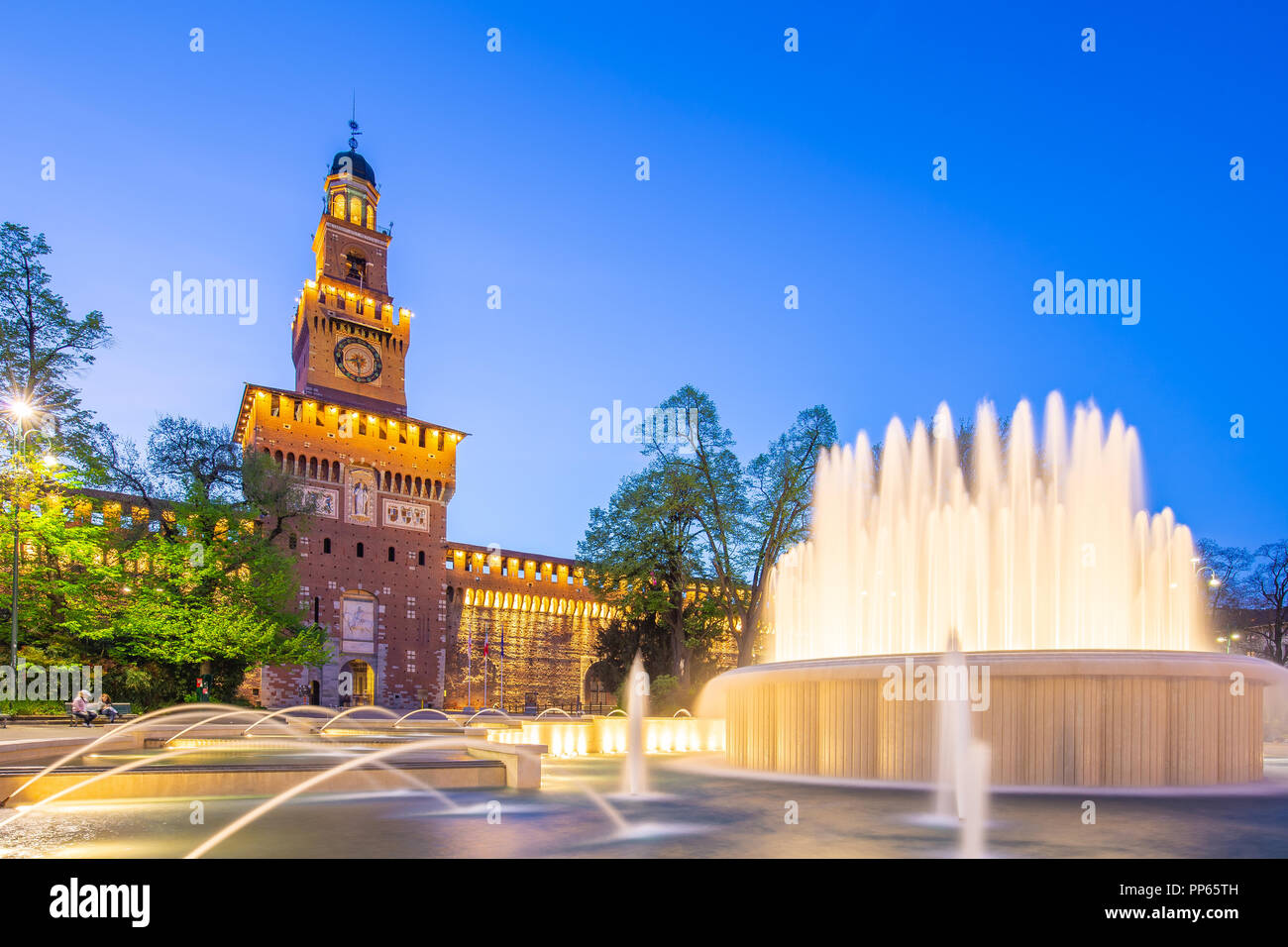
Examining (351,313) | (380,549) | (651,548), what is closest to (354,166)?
(351,313)

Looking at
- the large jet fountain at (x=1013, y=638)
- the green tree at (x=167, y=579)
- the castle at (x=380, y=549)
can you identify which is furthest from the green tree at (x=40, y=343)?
the large jet fountain at (x=1013, y=638)

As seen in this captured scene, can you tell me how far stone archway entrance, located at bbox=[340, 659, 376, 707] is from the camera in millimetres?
43281

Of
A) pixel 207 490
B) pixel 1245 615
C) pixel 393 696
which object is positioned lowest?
pixel 393 696

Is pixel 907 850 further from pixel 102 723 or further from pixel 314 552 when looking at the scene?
pixel 314 552

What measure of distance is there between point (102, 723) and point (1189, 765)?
21730mm

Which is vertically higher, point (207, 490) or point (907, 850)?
point (207, 490)

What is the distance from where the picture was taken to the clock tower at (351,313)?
4747 cm

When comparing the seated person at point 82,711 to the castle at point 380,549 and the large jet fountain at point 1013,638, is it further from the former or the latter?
the castle at point 380,549

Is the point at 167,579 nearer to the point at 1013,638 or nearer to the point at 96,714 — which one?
the point at 96,714

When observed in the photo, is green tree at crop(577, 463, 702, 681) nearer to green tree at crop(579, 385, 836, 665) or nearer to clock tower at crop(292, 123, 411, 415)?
green tree at crop(579, 385, 836, 665)

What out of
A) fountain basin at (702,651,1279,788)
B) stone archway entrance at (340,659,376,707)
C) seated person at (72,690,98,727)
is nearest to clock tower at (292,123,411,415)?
stone archway entrance at (340,659,376,707)

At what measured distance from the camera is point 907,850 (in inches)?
205

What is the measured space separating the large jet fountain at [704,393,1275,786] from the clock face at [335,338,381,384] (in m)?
37.8
